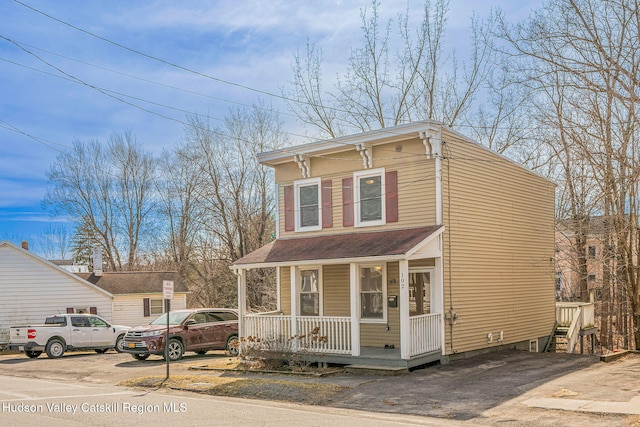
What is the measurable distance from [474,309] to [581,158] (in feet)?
20.2

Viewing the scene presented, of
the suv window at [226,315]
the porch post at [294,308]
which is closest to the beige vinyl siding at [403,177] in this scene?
the porch post at [294,308]

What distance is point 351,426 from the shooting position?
33.2ft

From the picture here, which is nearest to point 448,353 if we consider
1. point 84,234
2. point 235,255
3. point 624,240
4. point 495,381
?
point 495,381

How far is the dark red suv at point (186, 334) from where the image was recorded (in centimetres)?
2133

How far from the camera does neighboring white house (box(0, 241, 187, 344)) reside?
3196 centimetres

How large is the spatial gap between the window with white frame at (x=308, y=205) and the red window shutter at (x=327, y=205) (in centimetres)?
18

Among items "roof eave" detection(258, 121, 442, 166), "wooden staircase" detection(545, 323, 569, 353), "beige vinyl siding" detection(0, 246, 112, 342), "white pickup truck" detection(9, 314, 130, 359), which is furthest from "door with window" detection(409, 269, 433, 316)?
"beige vinyl siding" detection(0, 246, 112, 342)

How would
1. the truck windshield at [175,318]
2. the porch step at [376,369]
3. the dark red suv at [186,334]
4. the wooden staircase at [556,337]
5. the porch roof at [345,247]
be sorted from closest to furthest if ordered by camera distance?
the porch step at [376,369]
the porch roof at [345,247]
the dark red suv at [186,334]
the truck windshield at [175,318]
the wooden staircase at [556,337]

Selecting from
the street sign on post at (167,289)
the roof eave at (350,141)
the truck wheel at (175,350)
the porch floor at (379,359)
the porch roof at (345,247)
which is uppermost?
the roof eave at (350,141)

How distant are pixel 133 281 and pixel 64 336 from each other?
42.4 ft

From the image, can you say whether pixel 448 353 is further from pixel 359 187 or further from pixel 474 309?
pixel 359 187

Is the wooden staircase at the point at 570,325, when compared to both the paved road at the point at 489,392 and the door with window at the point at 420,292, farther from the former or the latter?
the door with window at the point at 420,292

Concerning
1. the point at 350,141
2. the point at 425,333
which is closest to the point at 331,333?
the point at 425,333

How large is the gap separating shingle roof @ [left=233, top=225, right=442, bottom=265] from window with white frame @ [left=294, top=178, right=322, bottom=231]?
1.67ft
